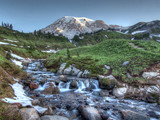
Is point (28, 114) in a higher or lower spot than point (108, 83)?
higher

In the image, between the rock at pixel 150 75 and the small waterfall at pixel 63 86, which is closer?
the rock at pixel 150 75

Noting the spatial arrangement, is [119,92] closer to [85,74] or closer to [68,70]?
[85,74]

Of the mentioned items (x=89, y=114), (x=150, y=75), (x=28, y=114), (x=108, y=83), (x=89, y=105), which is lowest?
(x=89, y=105)

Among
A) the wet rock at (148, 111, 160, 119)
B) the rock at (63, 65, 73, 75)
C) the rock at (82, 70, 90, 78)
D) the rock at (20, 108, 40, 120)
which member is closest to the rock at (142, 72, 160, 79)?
the wet rock at (148, 111, 160, 119)

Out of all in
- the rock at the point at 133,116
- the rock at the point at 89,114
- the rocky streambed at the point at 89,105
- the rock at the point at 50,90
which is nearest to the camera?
the rock at the point at 89,114

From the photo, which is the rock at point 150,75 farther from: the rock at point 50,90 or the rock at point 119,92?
the rock at point 50,90

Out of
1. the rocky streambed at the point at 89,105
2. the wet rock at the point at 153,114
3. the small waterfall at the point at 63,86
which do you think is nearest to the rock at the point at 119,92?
the rocky streambed at the point at 89,105

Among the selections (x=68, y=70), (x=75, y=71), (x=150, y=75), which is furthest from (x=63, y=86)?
(x=150, y=75)

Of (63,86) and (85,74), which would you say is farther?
(85,74)

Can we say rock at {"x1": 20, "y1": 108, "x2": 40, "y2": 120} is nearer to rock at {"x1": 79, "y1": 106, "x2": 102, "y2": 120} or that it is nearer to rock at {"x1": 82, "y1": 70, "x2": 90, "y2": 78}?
rock at {"x1": 79, "y1": 106, "x2": 102, "y2": 120}

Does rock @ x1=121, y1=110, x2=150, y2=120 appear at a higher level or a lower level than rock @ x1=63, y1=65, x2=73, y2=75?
lower

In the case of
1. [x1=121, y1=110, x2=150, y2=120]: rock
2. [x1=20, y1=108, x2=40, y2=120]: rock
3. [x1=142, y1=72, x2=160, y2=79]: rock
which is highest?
[x1=142, y1=72, x2=160, y2=79]: rock

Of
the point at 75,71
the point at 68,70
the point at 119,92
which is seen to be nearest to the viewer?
the point at 119,92

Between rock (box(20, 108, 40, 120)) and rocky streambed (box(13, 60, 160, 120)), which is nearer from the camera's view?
rock (box(20, 108, 40, 120))
